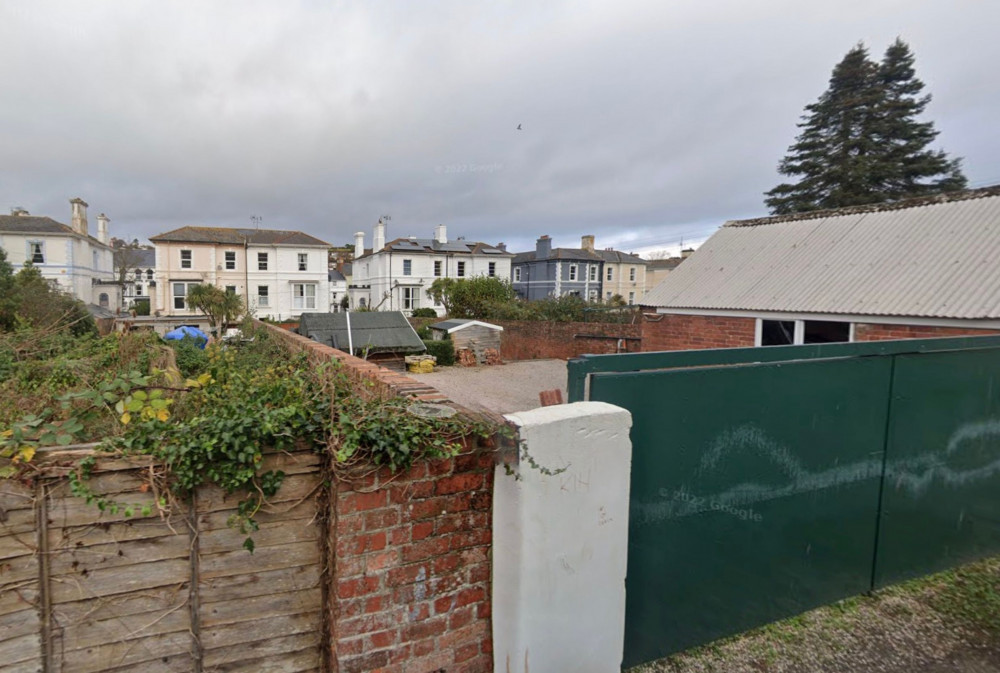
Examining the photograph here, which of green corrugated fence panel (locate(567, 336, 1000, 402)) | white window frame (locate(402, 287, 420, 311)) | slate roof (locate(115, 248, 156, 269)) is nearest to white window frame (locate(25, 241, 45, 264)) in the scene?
slate roof (locate(115, 248, 156, 269))

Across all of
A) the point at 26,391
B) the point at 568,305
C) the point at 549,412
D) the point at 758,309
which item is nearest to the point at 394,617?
the point at 549,412

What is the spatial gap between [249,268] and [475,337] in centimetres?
2460

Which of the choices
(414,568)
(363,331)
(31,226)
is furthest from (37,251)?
(414,568)

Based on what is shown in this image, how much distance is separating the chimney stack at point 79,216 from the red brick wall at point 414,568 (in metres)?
46.1

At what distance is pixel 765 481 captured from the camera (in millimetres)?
2869

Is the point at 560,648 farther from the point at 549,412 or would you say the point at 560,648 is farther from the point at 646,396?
the point at 646,396

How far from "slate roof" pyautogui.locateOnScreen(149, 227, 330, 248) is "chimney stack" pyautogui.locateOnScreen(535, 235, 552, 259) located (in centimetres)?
1914

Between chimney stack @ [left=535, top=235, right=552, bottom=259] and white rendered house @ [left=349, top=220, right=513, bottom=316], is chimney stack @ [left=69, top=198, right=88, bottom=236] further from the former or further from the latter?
chimney stack @ [left=535, top=235, right=552, bottom=259]

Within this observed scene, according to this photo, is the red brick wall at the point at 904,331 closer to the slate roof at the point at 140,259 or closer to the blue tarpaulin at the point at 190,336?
the blue tarpaulin at the point at 190,336

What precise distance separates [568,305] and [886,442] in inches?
817

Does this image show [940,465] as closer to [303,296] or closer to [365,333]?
[365,333]

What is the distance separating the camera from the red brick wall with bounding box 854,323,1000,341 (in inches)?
313

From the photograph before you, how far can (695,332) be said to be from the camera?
42.1 ft

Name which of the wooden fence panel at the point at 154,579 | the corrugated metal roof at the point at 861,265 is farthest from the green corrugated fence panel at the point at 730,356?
the corrugated metal roof at the point at 861,265
